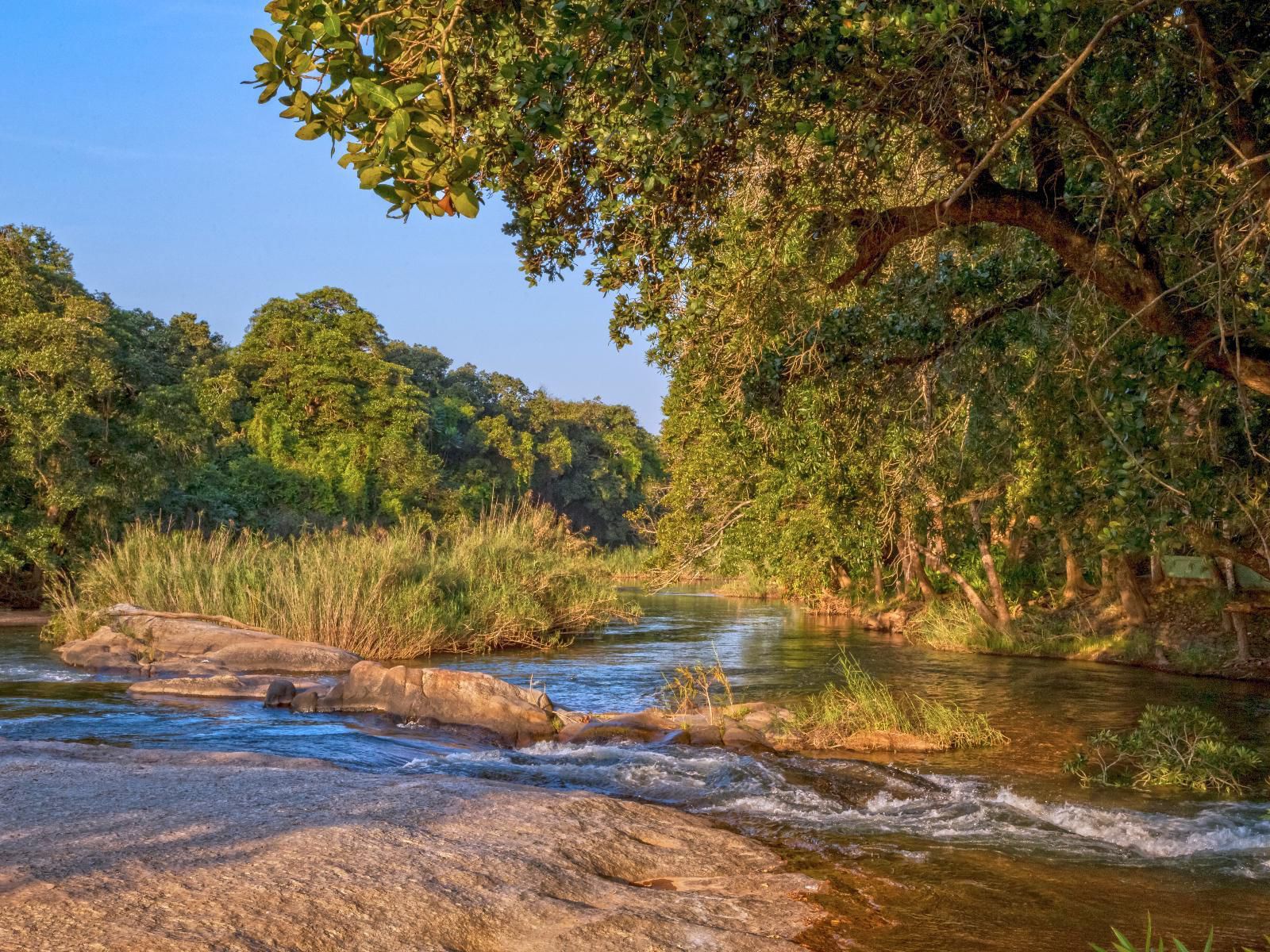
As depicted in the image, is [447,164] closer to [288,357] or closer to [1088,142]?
[1088,142]

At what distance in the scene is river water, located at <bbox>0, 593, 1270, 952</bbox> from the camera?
556cm

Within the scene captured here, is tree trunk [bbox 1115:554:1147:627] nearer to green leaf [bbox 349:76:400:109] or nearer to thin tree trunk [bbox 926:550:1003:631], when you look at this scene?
thin tree trunk [bbox 926:550:1003:631]

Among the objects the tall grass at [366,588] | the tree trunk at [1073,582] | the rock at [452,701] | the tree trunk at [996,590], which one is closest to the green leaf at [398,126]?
the rock at [452,701]

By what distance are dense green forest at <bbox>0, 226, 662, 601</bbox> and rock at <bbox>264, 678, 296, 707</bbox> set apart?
7.93m

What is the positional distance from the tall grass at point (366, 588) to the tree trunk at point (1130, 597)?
10.3m

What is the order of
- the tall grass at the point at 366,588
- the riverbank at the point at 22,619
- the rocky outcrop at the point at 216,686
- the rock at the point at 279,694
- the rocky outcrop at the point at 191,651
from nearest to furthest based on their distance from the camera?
the rock at the point at 279,694, the rocky outcrop at the point at 216,686, the rocky outcrop at the point at 191,651, the tall grass at the point at 366,588, the riverbank at the point at 22,619

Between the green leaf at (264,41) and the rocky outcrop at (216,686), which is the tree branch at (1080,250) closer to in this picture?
the green leaf at (264,41)

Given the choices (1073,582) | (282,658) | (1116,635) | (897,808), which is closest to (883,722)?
(897,808)

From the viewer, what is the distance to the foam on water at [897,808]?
694cm

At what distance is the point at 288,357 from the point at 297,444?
3.49 m

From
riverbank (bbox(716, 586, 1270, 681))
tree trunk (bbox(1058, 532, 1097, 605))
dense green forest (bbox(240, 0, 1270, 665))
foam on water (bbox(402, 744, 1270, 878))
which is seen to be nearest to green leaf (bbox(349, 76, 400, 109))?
dense green forest (bbox(240, 0, 1270, 665))

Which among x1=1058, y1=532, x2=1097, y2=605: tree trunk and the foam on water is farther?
x1=1058, y1=532, x2=1097, y2=605: tree trunk

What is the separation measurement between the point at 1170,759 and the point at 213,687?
35.5 ft

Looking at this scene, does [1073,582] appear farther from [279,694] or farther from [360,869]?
[360,869]
